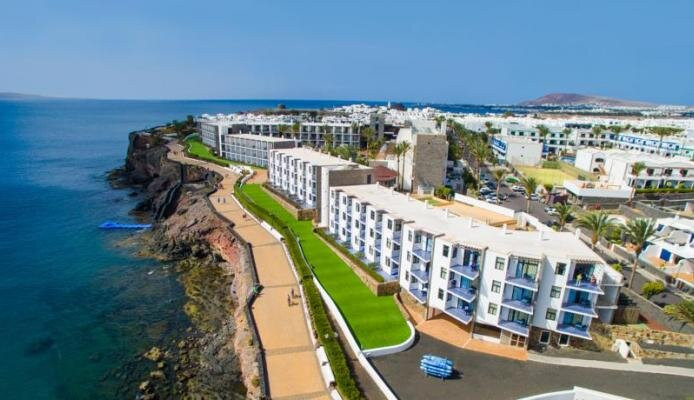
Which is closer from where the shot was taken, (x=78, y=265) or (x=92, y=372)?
(x=92, y=372)

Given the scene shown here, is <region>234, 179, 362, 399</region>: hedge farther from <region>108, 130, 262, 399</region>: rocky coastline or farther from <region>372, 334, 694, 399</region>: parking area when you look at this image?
<region>108, 130, 262, 399</region>: rocky coastline

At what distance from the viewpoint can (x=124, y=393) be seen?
33719 mm

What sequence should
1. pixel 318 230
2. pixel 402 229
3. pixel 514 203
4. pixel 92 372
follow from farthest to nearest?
pixel 514 203, pixel 318 230, pixel 402 229, pixel 92 372

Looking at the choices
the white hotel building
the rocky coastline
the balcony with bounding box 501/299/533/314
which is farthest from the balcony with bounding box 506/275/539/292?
the rocky coastline

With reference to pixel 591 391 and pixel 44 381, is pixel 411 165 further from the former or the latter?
pixel 44 381

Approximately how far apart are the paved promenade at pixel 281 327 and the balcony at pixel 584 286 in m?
21.0

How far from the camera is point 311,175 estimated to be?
65.2 m

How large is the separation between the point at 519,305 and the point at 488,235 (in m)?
6.97

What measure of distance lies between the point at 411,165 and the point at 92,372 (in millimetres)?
56681

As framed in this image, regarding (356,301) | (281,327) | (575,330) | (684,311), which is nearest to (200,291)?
(281,327)

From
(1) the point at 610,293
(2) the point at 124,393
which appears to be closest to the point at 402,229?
(1) the point at 610,293

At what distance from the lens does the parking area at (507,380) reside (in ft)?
92.5

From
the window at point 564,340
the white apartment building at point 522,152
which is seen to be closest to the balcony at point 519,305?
the window at point 564,340

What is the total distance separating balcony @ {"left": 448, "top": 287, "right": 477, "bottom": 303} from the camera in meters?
33.7
